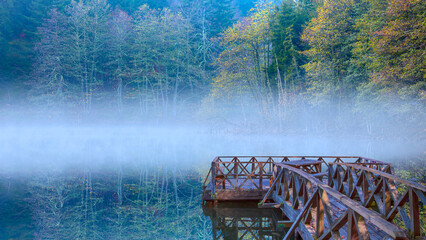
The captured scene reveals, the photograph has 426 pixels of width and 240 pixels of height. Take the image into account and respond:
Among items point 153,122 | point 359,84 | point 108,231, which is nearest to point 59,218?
point 108,231

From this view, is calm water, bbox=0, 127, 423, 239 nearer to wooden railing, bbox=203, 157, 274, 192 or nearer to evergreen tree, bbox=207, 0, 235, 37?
wooden railing, bbox=203, 157, 274, 192

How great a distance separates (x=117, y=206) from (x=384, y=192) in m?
6.86

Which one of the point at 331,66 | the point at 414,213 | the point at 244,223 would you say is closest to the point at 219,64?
the point at 331,66

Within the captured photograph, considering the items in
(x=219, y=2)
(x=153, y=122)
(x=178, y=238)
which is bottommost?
(x=178, y=238)

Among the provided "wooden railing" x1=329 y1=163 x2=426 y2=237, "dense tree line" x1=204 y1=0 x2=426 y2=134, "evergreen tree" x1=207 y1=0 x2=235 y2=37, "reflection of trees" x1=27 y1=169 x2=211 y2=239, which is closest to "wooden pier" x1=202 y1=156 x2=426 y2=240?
"wooden railing" x1=329 y1=163 x2=426 y2=237

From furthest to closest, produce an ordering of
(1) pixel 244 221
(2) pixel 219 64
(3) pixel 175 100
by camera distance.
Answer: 1. (3) pixel 175 100
2. (2) pixel 219 64
3. (1) pixel 244 221

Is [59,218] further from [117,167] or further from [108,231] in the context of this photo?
[117,167]

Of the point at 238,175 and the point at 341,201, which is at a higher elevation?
the point at 341,201

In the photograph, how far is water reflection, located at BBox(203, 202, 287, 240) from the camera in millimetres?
5909

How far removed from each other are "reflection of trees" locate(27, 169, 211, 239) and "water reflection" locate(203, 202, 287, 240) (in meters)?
0.30

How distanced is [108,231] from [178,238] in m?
1.66

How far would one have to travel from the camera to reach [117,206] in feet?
26.7

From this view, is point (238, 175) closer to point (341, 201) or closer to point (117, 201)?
point (117, 201)

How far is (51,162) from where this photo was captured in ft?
51.8
